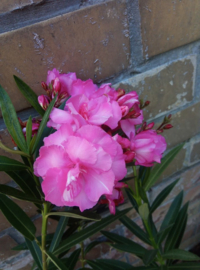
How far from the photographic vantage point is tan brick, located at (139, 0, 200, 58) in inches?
23.3

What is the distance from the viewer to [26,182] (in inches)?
18.1

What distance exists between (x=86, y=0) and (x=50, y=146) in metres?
0.33

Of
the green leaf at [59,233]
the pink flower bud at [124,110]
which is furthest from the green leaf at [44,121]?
the green leaf at [59,233]

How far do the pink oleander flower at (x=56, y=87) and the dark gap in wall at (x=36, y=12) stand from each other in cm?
10

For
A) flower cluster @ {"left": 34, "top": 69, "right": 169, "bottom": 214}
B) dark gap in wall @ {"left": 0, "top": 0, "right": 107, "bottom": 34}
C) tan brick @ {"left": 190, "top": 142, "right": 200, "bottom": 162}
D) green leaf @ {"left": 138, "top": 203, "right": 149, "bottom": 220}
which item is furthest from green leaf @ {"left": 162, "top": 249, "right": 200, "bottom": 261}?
dark gap in wall @ {"left": 0, "top": 0, "right": 107, "bottom": 34}

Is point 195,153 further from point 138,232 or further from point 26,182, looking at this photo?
point 26,182

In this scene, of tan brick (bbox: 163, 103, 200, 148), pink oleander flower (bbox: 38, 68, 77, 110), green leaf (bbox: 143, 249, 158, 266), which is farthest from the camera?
tan brick (bbox: 163, 103, 200, 148)

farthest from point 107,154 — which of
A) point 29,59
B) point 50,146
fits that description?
point 29,59

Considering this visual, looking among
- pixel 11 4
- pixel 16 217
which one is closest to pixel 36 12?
pixel 11 4

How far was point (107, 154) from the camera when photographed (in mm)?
352

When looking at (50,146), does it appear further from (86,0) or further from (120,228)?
(120,228)

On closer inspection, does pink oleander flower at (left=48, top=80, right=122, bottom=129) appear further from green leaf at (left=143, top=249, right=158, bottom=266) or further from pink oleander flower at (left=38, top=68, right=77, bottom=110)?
green leaf at (left=143, top=249, right=158, bottom=266)

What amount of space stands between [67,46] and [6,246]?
0.52 m

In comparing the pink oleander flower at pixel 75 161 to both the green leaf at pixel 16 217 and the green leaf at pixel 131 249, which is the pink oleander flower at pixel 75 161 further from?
the green leaf at pixel 131 249
